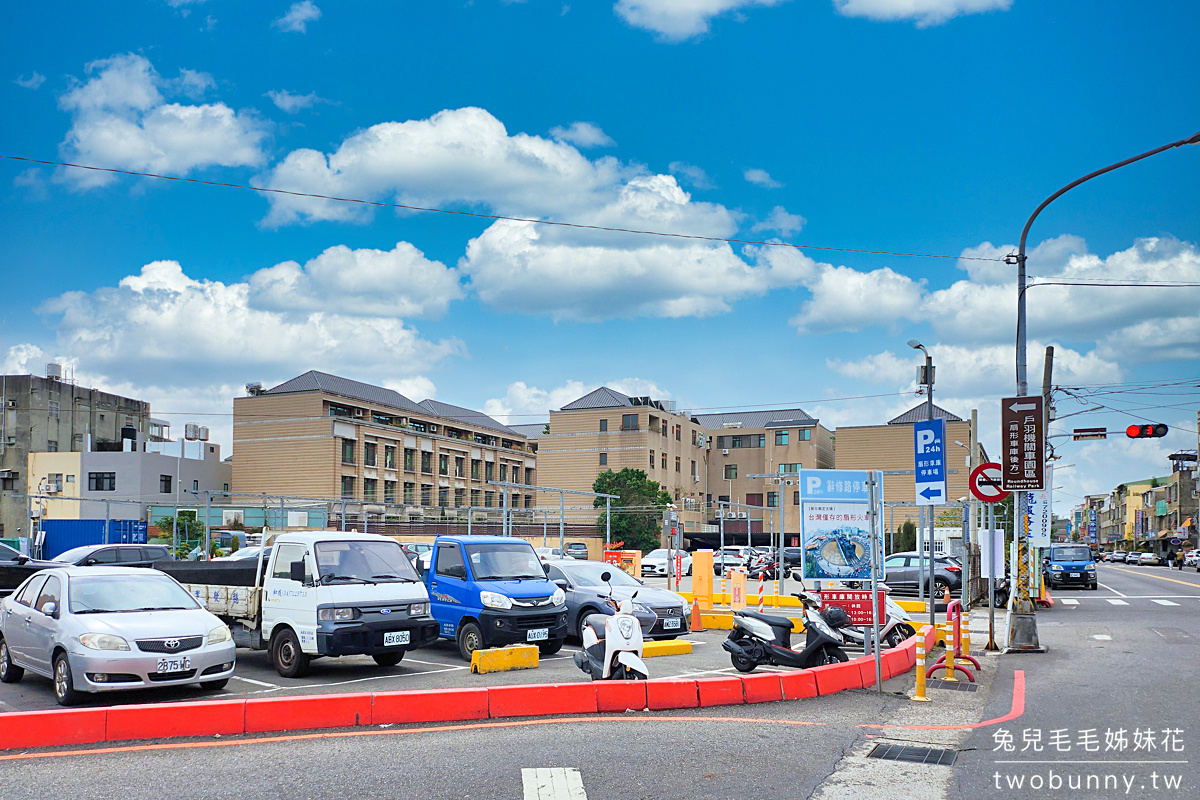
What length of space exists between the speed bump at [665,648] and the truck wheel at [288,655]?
5.00 m

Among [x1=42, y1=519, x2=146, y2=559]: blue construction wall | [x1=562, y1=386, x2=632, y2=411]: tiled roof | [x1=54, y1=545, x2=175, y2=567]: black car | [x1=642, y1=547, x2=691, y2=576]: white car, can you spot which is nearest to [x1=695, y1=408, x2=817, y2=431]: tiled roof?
[x1=562, y1=386, x2=632, y2=411]: tiled roof

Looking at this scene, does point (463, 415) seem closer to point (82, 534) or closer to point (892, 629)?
point (82, 534)

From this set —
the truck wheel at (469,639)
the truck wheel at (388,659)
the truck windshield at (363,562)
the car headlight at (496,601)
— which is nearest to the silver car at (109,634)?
the truck windshield at (363,562)

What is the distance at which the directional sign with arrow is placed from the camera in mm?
16094

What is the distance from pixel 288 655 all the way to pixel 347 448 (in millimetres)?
52826

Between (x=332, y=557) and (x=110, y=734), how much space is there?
4453mm

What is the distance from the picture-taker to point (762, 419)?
91.9 m

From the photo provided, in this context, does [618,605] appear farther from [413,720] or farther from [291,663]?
[291,663]

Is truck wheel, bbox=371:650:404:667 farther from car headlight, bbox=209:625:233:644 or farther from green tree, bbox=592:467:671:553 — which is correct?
green tree, bbox=592:467:671:553

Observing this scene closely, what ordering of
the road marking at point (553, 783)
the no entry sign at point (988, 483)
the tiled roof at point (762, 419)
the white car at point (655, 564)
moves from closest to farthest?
the road marking at point (553, 783), the no entry sign at point (988, 483), the white car at point (655, 564), the tiled roof at point (762, 419)

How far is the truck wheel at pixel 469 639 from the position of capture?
46.0 ft

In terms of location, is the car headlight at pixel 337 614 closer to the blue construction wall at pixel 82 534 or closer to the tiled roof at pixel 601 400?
the blue construction wall at pixel 82 534

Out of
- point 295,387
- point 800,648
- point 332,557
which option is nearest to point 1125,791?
point 800,648

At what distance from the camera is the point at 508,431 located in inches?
3435
